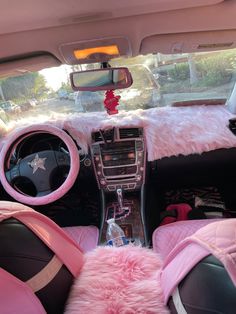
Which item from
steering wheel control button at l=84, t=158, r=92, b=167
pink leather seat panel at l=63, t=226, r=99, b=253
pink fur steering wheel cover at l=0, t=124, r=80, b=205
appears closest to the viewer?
pink fur steering wheel cover at l=0, t=124, r=80, b=205

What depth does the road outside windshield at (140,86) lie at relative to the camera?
2234 millimetres

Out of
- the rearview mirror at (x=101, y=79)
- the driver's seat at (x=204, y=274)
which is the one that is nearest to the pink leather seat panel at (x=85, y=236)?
the rearview mirror at (x=101, y=79)

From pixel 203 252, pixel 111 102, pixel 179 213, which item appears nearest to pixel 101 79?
pixel 111 102

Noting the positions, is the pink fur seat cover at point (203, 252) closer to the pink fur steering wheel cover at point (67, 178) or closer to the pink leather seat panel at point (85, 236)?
the pink fur steering wheel cover at point (67, 178)

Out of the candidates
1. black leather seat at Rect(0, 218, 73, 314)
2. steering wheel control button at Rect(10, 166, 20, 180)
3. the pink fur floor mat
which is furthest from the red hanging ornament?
black leather seat at Rect(0, 218, 73, 314)

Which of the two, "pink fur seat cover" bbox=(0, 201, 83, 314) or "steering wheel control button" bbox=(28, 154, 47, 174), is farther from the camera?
"steering wheel control button" bbox=(28, 154, 47, 174)

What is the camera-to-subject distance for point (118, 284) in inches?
41.2

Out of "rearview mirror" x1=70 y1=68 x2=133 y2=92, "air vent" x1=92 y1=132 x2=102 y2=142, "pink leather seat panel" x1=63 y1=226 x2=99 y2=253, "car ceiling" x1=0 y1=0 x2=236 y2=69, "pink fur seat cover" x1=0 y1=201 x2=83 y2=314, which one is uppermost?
"car ceiling" x1=0 y1=0 x2=236 y2=69

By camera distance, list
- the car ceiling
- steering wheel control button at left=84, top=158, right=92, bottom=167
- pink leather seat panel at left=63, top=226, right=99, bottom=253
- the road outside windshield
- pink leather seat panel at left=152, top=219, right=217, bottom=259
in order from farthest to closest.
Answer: steering wheel control button at left=84, top=158, right=92, bottom=167 < the road outside windshield < pink leather seat panel at left=63, top=226, right=99, bottom=253 < pink leather seat panel at left=152, top=219, right=217, bottom=259 < the car ceiling

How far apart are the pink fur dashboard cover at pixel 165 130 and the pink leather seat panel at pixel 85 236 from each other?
548mm

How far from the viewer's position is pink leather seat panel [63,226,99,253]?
205 cm

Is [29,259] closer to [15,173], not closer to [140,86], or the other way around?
[15,173]

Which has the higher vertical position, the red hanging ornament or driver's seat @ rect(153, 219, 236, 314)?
the red hanging ornament

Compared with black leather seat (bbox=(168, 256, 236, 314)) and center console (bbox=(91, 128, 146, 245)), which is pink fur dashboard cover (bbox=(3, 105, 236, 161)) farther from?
black leather seat (bbox=(168, 256, 236, 314))
